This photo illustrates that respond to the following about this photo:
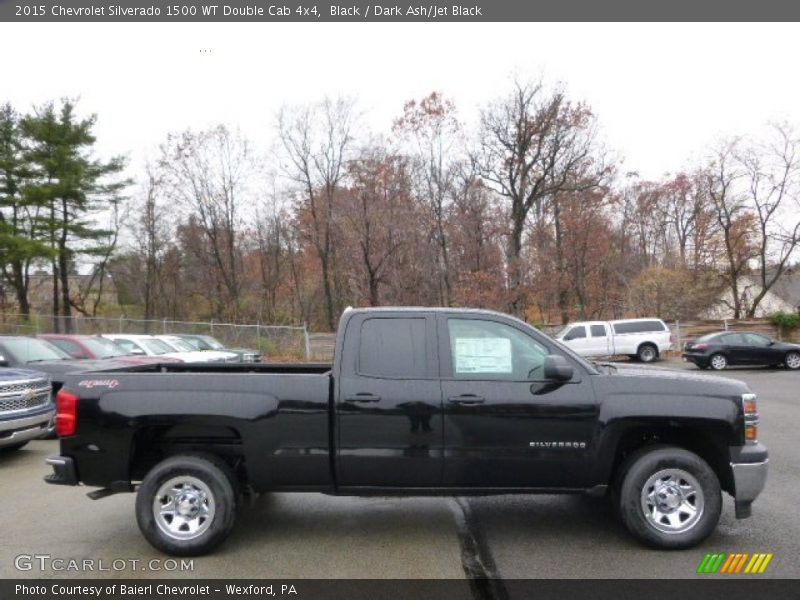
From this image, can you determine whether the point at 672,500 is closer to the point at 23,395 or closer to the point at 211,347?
the point at 23,395

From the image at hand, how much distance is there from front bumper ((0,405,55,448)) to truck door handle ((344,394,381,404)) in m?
5.67

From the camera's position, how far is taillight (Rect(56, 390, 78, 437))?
4.84 meters

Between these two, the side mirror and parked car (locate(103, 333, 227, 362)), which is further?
parked car (locate(103, 333, 227, 362))

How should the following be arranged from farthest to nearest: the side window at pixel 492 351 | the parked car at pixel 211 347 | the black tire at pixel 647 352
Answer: the black tire at pixel 647 352
the parked car at pixel 211 347
the side window at pixel 492 351

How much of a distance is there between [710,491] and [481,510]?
2.06 metres

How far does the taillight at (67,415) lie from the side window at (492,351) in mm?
3111

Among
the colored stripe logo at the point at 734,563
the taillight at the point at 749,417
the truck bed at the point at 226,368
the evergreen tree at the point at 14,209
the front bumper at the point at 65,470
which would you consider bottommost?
the colored stripe logo at the point at 734,563

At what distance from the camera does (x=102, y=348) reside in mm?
13461

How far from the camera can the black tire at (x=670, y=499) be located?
467 centimetres

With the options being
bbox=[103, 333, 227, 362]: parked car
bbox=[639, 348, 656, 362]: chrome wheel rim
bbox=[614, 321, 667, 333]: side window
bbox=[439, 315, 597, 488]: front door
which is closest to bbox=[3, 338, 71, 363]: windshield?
bbox=[103, 333, 227, 362]: parked car

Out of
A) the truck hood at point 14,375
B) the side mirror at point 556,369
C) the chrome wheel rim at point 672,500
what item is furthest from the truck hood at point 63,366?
the chrome wheel rim at point 672,500

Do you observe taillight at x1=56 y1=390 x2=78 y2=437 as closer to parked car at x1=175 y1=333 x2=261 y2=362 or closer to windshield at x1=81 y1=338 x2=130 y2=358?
windshield at x1=81 y1=338 x2=130 y2=358

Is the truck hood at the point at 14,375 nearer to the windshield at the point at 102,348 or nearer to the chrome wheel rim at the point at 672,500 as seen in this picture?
the windshield at the point at 102,348
